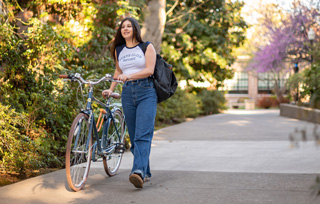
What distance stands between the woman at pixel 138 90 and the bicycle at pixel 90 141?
0.28 metres

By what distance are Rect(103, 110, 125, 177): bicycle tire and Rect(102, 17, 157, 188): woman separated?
0.53 metres

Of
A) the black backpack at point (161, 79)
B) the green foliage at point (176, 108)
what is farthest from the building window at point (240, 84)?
the black backpack at point (161, 79)

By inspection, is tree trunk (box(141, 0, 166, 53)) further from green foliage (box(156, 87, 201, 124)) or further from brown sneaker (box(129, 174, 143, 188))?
brown sneaker (box(129, 174, 143, 188))

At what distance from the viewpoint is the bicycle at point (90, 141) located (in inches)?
207

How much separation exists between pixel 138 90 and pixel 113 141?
41.7 inches

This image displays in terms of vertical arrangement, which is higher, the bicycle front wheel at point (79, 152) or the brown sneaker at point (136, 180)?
the bicycle front wheel at point (79, 152)

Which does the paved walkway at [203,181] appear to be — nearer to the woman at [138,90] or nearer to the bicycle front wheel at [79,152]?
the bicycle front wheel at [79,152]

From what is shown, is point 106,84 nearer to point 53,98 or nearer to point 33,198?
point 53,98

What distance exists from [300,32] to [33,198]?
72.5ft

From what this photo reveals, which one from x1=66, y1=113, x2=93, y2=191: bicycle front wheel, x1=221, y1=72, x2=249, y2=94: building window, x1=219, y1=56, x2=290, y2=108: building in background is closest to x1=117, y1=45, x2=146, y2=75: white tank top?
x1=66, y1=113, x2=93, y2=191: bicycle front wheel

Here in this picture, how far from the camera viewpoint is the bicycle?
5.27 metres

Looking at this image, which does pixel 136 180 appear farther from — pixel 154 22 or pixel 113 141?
pixel 154 22

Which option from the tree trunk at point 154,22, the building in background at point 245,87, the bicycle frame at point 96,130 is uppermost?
the tree trunk at point 154,22

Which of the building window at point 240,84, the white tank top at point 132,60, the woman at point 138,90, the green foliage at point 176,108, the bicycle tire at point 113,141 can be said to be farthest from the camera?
the building window at point 240,84
